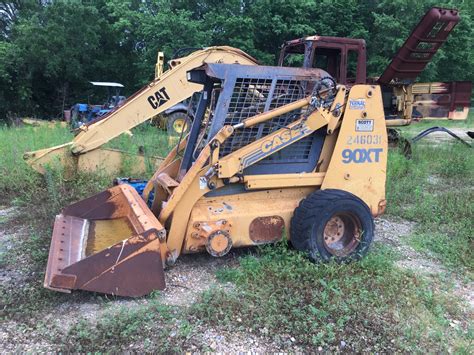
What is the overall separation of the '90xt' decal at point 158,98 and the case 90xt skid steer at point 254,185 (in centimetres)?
231

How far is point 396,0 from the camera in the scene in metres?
17.9

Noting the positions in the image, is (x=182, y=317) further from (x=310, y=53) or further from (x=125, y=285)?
(x=310, y=53)

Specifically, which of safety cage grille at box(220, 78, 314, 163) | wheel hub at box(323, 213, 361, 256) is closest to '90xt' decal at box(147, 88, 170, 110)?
safety cage grille at box(220, 78, 314, 163)

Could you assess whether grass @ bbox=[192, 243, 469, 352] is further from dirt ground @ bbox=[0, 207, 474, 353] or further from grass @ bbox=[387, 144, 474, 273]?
grass @ bbox=[387, 144, 474, 273]

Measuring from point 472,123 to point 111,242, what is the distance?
22.0 m

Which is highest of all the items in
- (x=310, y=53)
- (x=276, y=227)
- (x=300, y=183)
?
(x=310, y=53)

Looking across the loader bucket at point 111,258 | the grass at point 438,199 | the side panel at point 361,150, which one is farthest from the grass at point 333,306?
the grass at point 438,199

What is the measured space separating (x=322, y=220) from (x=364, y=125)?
1.11m

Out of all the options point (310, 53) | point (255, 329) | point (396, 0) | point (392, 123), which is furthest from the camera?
point (396, 0)

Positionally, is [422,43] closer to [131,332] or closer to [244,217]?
[244,217]

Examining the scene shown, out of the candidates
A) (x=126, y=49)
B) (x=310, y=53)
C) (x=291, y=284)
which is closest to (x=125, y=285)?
(x=291, y=284)

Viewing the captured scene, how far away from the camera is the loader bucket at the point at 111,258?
10.6 feet

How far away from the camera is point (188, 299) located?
3.52 m

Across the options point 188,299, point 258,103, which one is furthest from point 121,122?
point 188,299
